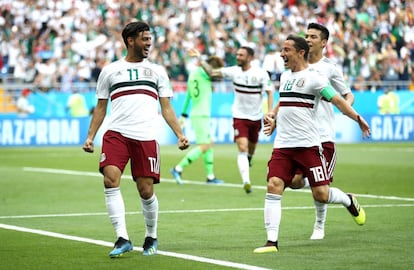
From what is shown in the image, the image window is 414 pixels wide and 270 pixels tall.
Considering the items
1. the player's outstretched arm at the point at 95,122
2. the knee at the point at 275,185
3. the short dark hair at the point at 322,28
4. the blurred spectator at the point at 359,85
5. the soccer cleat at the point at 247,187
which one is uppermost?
the short dark hair at the point at 322,28

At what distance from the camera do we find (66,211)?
15008mm

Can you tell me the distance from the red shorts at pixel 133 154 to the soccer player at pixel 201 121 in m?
9.65

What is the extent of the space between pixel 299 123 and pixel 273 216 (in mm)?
1093

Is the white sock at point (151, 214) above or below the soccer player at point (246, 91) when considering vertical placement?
below

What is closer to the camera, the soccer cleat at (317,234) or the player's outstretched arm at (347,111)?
the player's outstretched arm at (347,111)

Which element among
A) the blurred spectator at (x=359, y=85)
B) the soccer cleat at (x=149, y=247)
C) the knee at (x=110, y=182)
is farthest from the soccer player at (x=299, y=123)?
the blurred spectator at (x=359, y=85)

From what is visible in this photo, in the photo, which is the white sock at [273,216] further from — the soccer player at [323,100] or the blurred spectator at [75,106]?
the blurred spectator at [75,106]

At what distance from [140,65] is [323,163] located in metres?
2.26

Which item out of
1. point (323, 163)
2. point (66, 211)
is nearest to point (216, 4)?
point (66, 211)

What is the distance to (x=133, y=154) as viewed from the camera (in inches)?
415

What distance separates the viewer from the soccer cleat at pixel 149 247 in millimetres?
10406

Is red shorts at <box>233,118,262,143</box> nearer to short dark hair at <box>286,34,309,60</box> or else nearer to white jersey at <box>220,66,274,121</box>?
white jersey at <box>220,66,274,121</box>

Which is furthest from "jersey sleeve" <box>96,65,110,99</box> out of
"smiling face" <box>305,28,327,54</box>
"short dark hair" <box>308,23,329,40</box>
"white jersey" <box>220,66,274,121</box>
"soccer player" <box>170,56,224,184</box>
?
"soccer player" <box>170,56,224,184</box>

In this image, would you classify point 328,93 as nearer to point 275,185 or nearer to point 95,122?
point 275,185
